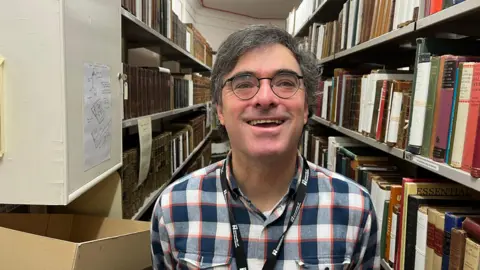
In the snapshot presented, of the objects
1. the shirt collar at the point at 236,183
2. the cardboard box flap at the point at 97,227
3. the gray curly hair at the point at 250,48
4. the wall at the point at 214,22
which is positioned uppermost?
the wall at the point at 214,22

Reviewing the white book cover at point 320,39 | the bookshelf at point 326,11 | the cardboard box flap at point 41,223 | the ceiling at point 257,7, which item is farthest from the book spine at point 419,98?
the ceiling at point 257,7

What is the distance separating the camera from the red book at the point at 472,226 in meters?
0.89

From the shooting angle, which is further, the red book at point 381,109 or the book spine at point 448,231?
the red book at point 381,109

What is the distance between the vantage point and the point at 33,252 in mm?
1049

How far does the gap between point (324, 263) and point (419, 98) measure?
1.81 feet

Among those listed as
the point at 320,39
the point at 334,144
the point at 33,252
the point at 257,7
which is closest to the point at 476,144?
the point at 33,252

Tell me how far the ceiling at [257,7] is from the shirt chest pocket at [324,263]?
215 inches

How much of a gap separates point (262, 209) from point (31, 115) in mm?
643

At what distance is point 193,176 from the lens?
1.09m

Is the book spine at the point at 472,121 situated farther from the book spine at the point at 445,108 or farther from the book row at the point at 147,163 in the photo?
the book row at the point at 147,163

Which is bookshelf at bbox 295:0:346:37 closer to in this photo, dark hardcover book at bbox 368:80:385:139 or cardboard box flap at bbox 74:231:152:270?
dark hardcover book at bbox 368:80:385:139

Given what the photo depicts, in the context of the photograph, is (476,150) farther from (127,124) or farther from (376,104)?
(127,124)

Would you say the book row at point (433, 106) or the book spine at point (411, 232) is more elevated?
the book row at point (433, 106)

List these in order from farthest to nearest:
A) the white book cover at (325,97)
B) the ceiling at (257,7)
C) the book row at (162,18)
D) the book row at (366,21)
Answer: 1. the ceiling at (257,7)
2. the white book cover at (325,97)
3. the book row at (162,18)
4. the book row at (366,21)
